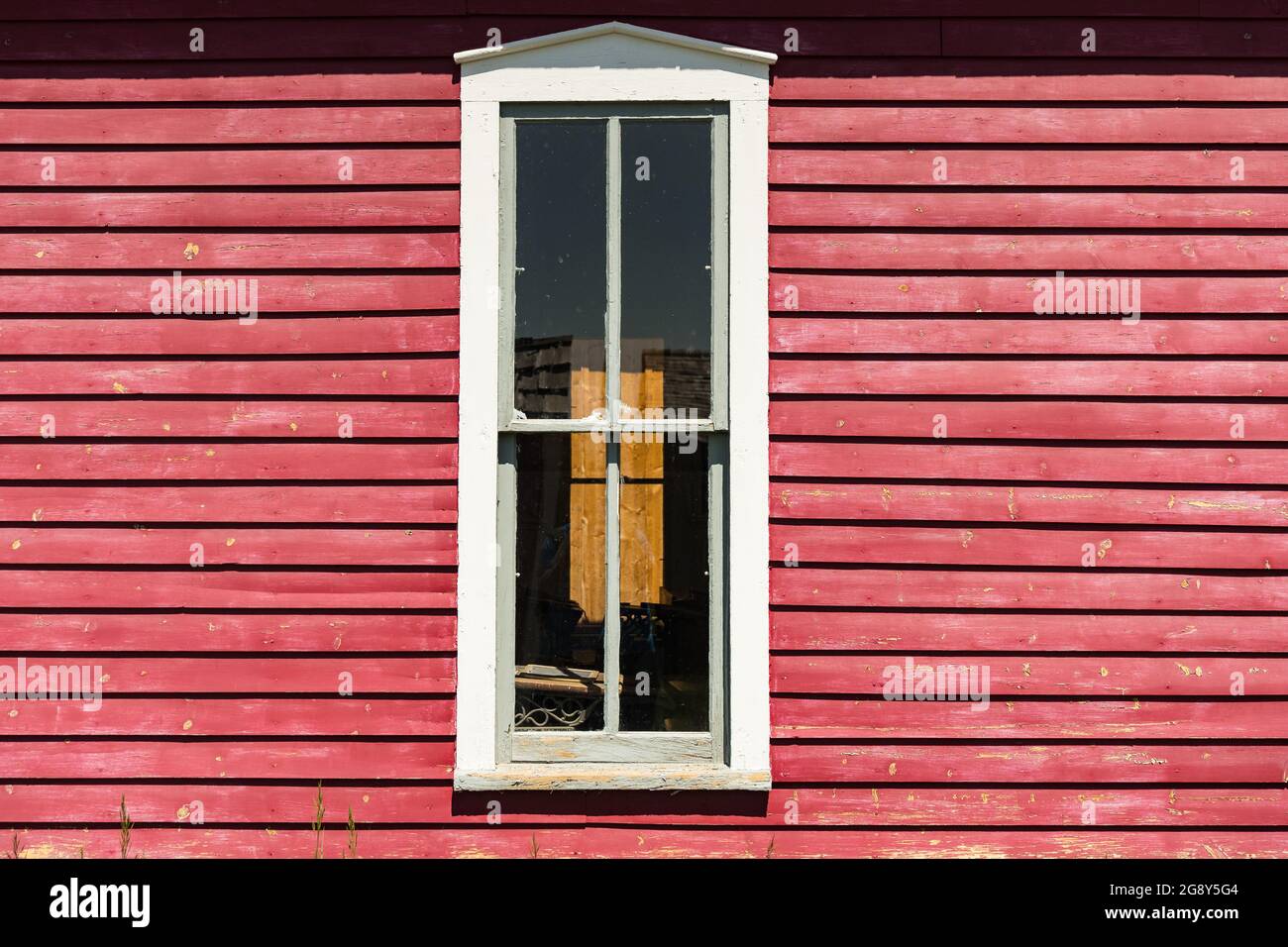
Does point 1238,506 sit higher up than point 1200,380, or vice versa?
point 1200,380

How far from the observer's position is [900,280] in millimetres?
3570

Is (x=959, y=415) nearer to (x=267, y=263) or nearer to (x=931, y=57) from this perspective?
(x=931, y=57)

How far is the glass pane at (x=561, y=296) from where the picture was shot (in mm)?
3584

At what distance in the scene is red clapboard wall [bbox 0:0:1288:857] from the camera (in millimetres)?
3512

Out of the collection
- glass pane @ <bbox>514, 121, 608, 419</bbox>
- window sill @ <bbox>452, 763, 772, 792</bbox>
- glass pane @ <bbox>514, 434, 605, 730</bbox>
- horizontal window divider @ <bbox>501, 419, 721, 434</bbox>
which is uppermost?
glass pane @ <bbox>514, 121, 608, 419</bbox>

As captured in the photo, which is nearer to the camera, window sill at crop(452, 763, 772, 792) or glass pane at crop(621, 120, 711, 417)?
window sill at crop(452, 763, 772, 792)

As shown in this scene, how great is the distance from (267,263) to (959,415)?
2.54 m

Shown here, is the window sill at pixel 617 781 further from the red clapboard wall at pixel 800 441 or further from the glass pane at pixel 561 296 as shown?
the glass pane at pixel 561 296

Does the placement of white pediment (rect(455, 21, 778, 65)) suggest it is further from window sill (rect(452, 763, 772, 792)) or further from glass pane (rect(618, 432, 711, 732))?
window sill (rect(452, 763, 772, 792))

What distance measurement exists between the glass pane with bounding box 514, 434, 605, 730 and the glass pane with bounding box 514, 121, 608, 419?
0.26m

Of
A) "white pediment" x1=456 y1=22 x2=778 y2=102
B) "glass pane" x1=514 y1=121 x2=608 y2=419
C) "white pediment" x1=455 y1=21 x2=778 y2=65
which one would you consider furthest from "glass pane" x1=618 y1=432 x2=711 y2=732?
"white pediment" x1=455 y1=21 x2=778 y2=65

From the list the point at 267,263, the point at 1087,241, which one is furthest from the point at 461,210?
the point at 1087,241

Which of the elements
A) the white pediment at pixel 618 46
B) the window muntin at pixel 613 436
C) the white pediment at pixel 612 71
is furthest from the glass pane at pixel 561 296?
the white pediment at pixel 618 46

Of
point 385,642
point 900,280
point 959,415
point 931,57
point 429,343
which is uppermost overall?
point 931,57
